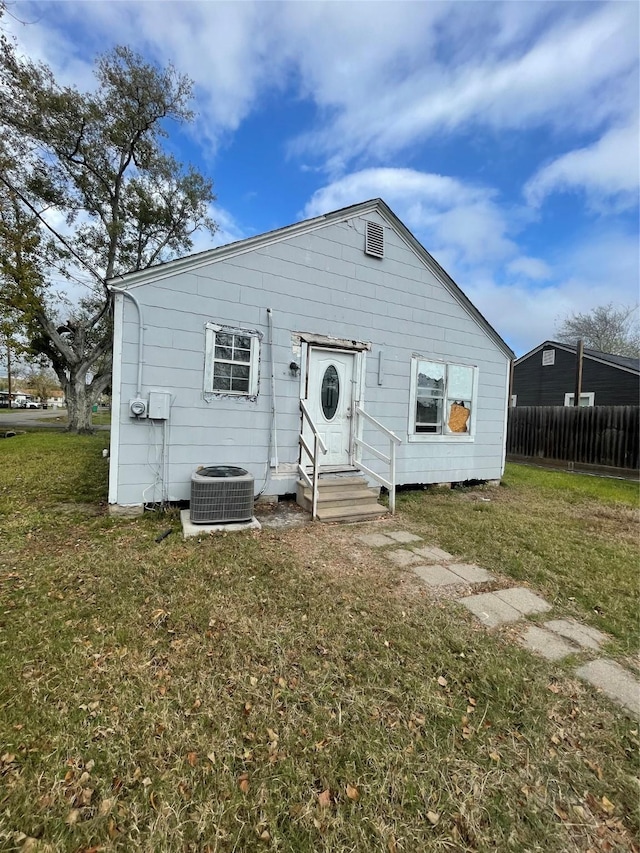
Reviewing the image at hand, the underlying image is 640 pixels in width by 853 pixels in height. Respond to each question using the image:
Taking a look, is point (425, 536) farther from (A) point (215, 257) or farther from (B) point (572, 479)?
(B) point (572, 479)

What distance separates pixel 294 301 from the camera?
5926 mm

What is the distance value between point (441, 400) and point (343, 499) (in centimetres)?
325

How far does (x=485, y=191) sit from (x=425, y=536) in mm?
12127

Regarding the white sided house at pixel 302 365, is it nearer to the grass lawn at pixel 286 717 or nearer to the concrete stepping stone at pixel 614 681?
the grass lawn at pixel 286 717

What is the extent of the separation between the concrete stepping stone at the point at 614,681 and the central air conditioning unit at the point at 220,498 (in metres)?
3.63

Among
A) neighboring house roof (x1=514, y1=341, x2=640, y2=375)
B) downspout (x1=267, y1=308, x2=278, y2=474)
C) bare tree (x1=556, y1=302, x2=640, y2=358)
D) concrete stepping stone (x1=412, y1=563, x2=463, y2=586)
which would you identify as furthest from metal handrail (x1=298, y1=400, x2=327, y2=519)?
bare tree (x1=556, y1=302, x2=640, y2=358)

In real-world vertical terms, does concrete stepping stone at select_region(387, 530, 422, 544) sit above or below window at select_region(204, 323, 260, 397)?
below

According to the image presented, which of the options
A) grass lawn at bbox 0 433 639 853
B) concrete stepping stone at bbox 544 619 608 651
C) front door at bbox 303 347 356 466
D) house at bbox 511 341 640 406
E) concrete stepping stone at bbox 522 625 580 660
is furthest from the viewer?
house at bbox 511 341 640 406

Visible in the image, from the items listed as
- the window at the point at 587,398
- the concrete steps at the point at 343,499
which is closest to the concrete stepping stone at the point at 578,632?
the concrete steps at the point at 343,499

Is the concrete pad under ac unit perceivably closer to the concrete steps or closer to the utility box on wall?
the concrete steps

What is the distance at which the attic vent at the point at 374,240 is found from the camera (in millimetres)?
6539

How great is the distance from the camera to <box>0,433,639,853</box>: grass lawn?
141 cm

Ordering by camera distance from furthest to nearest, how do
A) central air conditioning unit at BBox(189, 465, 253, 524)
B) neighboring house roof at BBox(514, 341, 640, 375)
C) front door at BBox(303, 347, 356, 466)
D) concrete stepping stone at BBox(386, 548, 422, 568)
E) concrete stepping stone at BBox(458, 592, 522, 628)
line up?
neighboring house roof at BBox(514, 341, 640, 375) → front door at BBox(303, 347, 356, 466) → central air conditioning unit at BBox(189, 465, 253, 524) → concrete stepping stone at BBox(386, 548, 422, 568) → concrete stepping stone at BBox(458, 592, 522, 628)

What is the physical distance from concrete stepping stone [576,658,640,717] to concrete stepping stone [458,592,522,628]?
58 centimetres
